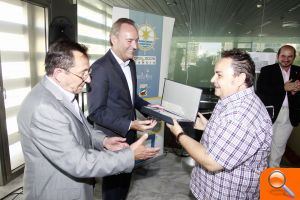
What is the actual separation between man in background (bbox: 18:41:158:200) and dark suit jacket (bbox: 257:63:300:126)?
8.46ft

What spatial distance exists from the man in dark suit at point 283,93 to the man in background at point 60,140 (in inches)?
102

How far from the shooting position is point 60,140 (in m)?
1.19

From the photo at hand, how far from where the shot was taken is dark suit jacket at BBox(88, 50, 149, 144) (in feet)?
6.58

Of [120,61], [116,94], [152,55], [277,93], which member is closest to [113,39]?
[120,61]

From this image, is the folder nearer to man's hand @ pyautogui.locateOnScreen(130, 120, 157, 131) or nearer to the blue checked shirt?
man's hand @ pyautogui.locateOnScreen(130, 120, 157, 131)

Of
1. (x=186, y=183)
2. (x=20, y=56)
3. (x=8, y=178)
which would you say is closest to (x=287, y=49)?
(x=186, y=183)

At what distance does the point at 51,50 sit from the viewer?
134 centimetres

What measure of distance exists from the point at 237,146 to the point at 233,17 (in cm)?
469

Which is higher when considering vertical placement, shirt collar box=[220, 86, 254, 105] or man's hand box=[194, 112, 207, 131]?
shirt collar box=[220, 86, 254, 105]

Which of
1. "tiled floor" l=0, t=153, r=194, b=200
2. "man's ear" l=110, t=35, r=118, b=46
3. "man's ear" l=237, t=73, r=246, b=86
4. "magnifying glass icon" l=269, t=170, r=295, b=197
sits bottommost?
"tiled floor" l=0, t=153, r=194, b=200

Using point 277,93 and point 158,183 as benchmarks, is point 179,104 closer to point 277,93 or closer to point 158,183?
point 158,183

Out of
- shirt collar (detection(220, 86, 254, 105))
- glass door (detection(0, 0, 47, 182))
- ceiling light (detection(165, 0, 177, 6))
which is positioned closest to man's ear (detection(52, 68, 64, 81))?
shirt collar (detection(220, 86, 254, 105))

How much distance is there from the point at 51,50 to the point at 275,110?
3058 mm

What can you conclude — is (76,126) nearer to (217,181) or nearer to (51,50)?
(51,50)
